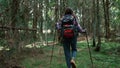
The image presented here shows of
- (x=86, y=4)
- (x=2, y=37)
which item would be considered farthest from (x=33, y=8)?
(x=86, y=4)

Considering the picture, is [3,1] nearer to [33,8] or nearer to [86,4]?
[33,8]

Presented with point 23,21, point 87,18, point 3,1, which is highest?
point 3,1

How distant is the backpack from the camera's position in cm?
795

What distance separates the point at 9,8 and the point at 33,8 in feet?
10.2

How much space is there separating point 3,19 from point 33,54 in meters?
3.24

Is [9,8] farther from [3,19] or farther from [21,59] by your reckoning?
[21,59]

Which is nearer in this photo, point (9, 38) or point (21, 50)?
point (9, 38)

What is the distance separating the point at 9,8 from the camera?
37.1ft

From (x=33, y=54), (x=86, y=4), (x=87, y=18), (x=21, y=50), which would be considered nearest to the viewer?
(x=21, y=50)

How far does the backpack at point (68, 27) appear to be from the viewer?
313 inches

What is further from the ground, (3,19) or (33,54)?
(3,19)

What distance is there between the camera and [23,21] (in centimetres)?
1197

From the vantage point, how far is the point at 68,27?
313 inches

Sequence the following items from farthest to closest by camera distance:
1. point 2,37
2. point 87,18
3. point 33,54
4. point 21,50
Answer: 1. point 87,18
2. point 33,54
3. point 21,50
4. point 2,37
